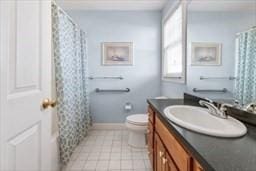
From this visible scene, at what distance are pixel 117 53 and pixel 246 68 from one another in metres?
2.47

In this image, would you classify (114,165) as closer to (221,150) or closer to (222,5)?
(221,150)

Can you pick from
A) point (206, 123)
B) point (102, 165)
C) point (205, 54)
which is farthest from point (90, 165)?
point (205, 54)

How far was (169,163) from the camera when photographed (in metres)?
1.10

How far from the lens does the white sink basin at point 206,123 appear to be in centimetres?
87

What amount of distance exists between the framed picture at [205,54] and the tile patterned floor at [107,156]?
1269mm

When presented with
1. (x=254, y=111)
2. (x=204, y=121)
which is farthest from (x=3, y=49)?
(x=254, y=111)

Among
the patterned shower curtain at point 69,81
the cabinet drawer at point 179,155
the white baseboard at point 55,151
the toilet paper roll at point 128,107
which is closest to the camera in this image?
the cabinet drawer at point 179,155

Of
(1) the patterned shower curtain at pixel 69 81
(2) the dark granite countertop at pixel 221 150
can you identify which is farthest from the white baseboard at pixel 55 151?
(2) the dark granite countertop at pixel 221 150

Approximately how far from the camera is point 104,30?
3502 mm

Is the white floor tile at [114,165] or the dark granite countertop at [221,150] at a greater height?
the dark granite countertop at [221,150]

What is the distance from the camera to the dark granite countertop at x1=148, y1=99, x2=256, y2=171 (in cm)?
58

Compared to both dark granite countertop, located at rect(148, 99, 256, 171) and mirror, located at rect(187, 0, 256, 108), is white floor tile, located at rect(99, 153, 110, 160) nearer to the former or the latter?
mirror, located at rect(187, 0, 256, 108)

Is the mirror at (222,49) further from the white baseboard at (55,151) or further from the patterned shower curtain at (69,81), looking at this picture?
the white baseboard at (55,151)

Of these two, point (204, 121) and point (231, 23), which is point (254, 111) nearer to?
point (204, 121)
